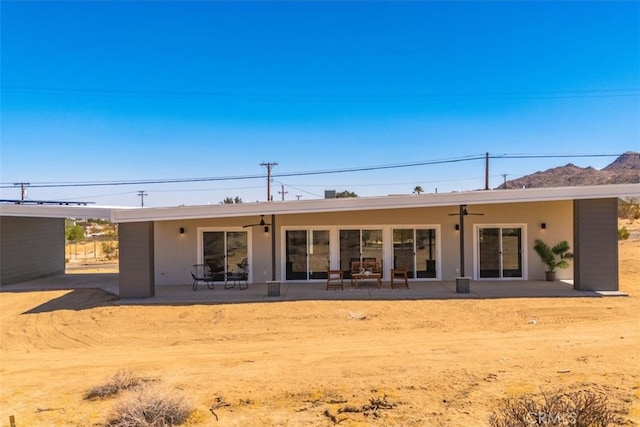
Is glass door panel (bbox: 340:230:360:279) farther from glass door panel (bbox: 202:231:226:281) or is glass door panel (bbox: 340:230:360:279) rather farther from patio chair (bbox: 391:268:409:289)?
glass door panel (bbox: 202:231:226:281)

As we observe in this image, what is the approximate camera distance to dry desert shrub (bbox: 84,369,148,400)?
4840 mm

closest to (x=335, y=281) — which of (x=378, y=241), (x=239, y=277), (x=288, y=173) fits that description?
(x=378, y=241)

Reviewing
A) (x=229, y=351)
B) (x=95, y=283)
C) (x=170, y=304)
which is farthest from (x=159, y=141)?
(x=229, y=351)

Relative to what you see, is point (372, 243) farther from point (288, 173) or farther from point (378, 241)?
point (288, 173)

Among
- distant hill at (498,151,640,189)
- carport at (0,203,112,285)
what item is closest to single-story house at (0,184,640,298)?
carport at (0,203,112,285)

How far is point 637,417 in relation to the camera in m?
3.93

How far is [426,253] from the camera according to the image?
1334cm

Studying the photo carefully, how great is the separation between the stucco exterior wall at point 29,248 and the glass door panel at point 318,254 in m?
10.2

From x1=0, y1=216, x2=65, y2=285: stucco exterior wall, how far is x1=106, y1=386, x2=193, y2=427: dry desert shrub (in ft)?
42.0

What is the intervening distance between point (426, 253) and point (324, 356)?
775cm

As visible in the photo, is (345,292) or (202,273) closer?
(345,292)

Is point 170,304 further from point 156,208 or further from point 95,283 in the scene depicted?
point 95,283

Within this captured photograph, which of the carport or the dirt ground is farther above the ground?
the carport

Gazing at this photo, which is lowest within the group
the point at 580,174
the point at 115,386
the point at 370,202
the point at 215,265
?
the point at 115,386
